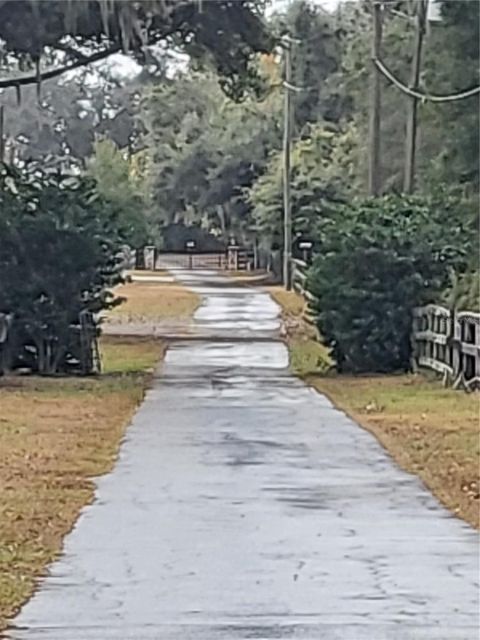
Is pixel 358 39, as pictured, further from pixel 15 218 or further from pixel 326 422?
pixel 326 422

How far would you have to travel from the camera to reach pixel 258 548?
10617 millimetres

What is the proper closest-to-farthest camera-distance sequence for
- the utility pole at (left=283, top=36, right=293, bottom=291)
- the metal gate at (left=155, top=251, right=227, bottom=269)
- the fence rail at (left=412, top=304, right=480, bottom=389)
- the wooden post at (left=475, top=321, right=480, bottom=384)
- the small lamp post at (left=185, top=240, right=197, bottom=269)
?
1. the wooden post at (left=475, top=321, right=480, bottom=384)
2. the fence rail at (left=412, top=304, right=480, bottom=389)
3. the utility pole at (left=283, top=36, right=293, bottom=291)
4. the metal gate at (left=155, top=251, right=227, bottom=269)
5. the small lamp post at (left=185, top=240, right=197, bottom=269)

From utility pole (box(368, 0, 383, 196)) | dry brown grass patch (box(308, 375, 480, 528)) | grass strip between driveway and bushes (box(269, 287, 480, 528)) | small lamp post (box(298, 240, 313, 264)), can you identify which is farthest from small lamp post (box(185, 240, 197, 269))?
dry brown grass patch (box(308, 375, 480, 528))

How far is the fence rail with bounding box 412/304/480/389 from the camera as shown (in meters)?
23.2

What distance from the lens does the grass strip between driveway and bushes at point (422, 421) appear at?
546 inches

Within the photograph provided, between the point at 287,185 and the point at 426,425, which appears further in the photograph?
the point at 287,185

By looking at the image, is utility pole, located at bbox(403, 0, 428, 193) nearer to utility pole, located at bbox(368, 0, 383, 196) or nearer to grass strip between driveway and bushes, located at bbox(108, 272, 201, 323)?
utility pole, located at bbox(368, 0, 383, 196)

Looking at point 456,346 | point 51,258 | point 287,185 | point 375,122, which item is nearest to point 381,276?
point 456,346

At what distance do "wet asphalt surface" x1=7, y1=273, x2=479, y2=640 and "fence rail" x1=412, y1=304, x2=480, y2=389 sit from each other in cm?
521

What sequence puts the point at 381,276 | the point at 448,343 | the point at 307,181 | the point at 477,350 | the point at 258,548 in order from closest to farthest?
the point at 258,548, the point at 477,350, the point at 448,343, the point at 381,276, the point at 307,181

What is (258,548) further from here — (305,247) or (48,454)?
(305,247)

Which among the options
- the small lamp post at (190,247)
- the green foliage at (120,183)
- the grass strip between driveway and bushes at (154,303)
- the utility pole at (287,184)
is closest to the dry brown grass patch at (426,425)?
the grass strip between driveway and bushes at (154,303)

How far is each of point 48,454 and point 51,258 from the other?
10938 mm

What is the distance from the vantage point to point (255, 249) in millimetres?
86438
